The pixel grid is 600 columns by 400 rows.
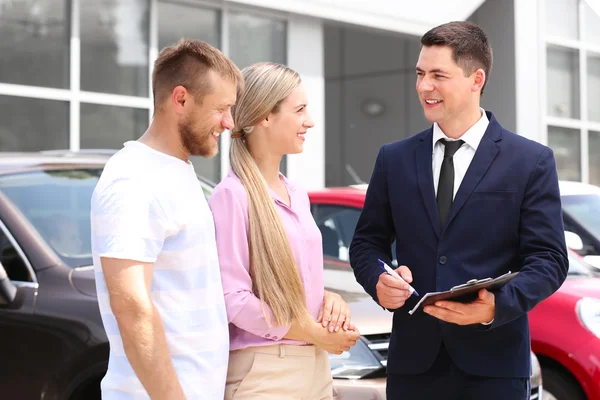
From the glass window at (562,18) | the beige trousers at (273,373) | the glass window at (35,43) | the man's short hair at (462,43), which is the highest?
the glass window at (562,18)

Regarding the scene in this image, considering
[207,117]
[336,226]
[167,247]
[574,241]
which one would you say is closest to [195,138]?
[207,117]

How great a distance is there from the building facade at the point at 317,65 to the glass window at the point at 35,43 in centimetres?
1

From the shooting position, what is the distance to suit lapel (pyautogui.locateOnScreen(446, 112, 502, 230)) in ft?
10.1

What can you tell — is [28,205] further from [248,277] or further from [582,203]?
[582,203]

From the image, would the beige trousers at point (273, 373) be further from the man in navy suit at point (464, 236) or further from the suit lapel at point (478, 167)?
the suit lapel at point (478, 167)

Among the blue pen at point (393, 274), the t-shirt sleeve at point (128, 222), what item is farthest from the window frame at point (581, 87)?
the t-shirt sleeve at point (128, 222)

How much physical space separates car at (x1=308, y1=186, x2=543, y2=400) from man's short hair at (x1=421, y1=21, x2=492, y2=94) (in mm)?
1661

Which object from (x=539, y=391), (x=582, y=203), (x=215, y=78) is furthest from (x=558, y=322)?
(x=215, y=78)

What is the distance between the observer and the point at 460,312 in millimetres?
2877

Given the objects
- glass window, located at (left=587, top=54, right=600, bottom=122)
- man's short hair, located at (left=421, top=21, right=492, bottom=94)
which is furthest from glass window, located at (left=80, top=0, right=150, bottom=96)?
glass window, located at (left=587, top=54, right=600, bottom=122)

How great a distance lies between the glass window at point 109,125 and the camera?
1077cm

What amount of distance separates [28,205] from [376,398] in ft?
6.38

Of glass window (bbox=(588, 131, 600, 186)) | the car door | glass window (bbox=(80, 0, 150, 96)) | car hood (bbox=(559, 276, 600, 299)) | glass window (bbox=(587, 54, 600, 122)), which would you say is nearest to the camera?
the car door

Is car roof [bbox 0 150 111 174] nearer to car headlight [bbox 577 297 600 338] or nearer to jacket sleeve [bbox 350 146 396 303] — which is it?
jacket sleeve [bbox 350 146 396 303]
